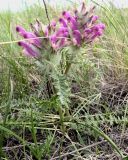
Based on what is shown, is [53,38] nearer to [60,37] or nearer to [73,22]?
[60,37]

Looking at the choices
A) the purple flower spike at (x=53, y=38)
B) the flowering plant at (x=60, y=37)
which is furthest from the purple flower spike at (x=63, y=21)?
the purple flower spike at (x=53, y=38)

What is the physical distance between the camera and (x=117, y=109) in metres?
1.66

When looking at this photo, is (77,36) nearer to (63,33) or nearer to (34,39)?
(63,33)

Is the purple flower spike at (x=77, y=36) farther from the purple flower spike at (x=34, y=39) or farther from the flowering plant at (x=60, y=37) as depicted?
the purple flower spike at (x=34, y=39)

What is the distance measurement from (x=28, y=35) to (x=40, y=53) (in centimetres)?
8

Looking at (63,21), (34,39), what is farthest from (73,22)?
(34,39)

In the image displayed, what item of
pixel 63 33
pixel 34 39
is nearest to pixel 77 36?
pixel 63 33

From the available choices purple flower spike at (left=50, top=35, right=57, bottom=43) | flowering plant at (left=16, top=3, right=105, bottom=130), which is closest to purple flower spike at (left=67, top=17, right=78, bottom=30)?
flowering plant at (left=16, top=3, right=105, bottom=130)

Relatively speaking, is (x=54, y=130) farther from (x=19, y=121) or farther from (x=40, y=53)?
(x=40, y=53)

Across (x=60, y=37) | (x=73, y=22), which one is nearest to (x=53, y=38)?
(x=60, y=37)

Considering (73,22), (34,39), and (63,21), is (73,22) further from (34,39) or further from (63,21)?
(34,39)

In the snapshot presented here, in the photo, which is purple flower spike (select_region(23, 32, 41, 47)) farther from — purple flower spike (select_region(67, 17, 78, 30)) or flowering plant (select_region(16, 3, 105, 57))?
purple flower spike (select_region(67, 17, 78, 30))

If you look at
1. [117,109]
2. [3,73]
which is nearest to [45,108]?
[117,109]

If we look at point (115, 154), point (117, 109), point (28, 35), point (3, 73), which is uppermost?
point (28, 35)
